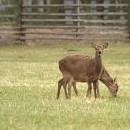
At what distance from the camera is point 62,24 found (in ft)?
118

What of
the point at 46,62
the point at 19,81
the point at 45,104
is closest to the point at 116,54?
the point at 46,62

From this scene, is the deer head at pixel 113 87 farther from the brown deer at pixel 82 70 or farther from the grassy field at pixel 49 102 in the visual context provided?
the brown deer at pixel 82 70

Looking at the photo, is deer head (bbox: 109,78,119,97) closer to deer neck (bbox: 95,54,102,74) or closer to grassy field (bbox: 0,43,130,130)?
grassy field (bbox: 0,43,130,130)

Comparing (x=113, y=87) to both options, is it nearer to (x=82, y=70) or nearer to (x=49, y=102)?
(x=82, y=70)

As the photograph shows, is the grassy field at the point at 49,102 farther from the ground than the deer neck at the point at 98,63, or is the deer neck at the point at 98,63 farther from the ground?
the deer neck at the point at 98,63

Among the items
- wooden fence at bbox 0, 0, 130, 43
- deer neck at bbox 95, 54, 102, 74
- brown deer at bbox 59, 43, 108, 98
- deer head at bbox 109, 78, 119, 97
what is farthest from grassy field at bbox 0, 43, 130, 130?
wooden fence at bbox 0, 0, 130, 43

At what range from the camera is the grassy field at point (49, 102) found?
10.5 meters

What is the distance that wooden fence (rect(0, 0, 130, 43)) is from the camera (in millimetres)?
34344

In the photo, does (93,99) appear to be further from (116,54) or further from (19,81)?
(116,54)

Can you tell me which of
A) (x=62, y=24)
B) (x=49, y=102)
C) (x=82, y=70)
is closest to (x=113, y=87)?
(x=82, y=70)

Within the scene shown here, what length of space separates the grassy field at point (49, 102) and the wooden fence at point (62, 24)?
739cm

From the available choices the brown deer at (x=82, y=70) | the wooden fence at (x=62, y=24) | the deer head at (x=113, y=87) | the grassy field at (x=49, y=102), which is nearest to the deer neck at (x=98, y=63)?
the brown deer at (x=82, y=70)

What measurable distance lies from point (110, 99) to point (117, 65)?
9.49 m

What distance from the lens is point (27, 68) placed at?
2239cm
